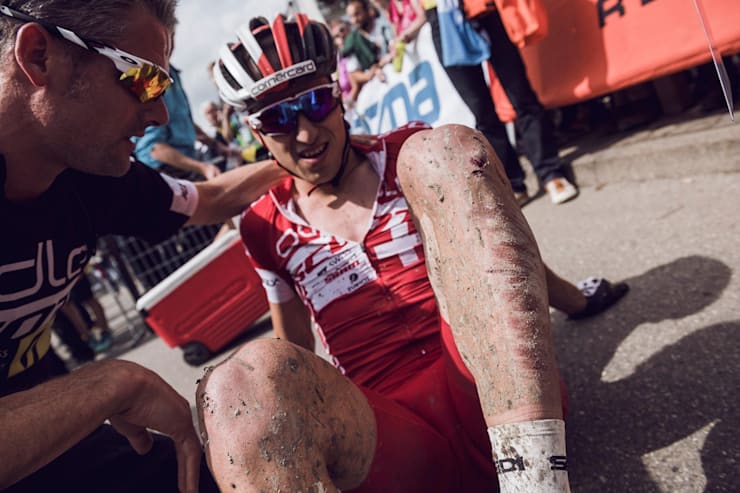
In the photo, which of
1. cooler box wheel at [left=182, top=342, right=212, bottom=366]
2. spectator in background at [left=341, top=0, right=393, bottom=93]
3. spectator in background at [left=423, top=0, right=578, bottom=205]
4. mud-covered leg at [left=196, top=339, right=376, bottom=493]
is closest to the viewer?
mud-covered leg at [left=196, top=339, right=376, bottom=493]

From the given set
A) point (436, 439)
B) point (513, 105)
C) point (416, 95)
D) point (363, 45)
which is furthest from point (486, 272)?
point (363, 45)

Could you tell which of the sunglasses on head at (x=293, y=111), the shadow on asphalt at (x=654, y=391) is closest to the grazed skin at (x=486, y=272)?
the shadow on asphalt at (x=654, y=391)

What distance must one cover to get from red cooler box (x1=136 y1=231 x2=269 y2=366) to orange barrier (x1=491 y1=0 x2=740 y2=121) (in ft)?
8.45

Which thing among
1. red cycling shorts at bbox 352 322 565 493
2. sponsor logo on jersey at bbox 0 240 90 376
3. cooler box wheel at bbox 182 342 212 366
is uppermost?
sponsor logo on jersey at bbox 0 240 90 376

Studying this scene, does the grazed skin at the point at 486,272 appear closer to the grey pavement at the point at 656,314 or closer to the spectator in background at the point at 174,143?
the grey pavement at the point at 656,314

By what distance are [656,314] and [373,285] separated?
117 cm

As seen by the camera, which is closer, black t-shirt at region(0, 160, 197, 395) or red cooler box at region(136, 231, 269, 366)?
black t-shirt at region(0, 160, 197, 395)

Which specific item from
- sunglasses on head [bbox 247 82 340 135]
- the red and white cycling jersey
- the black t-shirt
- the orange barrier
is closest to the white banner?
the orange barrier

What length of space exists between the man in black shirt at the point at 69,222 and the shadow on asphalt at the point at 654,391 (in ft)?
3.72

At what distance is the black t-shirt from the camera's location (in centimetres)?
148

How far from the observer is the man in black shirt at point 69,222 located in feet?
3.79

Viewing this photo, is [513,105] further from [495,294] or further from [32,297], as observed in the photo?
[32,297]

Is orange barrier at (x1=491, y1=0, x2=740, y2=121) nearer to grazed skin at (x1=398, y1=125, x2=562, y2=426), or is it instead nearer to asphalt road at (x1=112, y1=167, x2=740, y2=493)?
asphalt road at (x1=112, y1=167, x2=740, y2=493)

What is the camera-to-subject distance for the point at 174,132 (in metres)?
4.18
